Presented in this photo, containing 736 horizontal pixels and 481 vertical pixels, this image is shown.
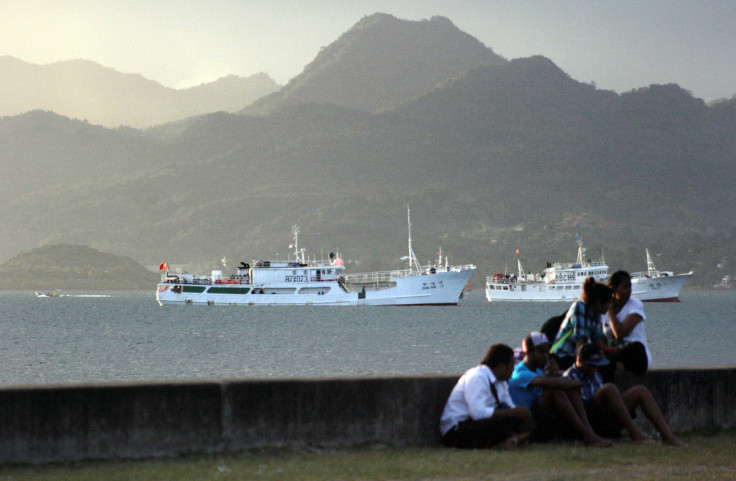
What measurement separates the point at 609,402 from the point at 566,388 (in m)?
0.52

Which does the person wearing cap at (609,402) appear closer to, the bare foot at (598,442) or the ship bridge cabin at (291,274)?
the bare foot at (598,442)

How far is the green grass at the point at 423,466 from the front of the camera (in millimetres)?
7410

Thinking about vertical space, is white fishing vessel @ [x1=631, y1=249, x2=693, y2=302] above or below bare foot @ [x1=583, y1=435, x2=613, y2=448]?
above

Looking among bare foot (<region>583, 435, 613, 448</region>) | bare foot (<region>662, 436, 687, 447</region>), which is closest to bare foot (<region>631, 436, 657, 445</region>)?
bare foot (<region>662, 436, 687, 447</region>)

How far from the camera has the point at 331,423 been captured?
8586 mm

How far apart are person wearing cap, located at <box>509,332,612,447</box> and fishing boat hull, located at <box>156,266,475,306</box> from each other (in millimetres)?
97591

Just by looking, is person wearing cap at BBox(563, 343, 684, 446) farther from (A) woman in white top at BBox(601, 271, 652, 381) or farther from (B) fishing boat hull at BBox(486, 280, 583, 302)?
(B) fishing boat hull at BBox(486, 280, 583, 302)

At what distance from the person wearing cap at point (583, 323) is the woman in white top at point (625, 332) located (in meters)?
0.21

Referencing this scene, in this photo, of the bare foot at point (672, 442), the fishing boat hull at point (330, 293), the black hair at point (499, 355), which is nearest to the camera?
the black hair at point (499, 355)

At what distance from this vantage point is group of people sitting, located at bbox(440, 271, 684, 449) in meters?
8.65

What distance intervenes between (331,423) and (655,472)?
2.77 metres

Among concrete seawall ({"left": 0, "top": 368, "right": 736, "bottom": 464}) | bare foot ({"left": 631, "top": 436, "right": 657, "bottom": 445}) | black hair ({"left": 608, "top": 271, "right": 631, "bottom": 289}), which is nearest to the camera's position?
concrete seawall ({"left": 0, "top": 368, "right": 736, "bottom": 464})

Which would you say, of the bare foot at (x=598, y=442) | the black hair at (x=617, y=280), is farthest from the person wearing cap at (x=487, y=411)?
the black hair at (x=617, y=280)

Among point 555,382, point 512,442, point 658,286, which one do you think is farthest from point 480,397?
point 658,286
